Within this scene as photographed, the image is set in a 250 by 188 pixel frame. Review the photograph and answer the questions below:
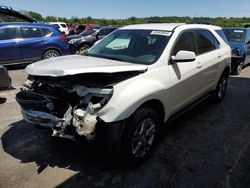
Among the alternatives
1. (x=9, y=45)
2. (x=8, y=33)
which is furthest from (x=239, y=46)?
(x=8, y=33)

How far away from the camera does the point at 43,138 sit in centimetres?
411

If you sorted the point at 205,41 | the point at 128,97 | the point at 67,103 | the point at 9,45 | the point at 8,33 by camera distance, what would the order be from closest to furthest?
the point at 128,97 → the point at 67,103 → the point at 205,41 → the point at 9,45 → the point at 8,33

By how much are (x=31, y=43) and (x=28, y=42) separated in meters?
0.11

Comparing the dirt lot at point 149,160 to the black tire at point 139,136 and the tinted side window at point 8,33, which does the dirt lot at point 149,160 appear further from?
the tinted side window at point 8,33

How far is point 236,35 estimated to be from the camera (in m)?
10.1

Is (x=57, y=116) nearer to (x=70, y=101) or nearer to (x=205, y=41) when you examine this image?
(x=70, y=101)

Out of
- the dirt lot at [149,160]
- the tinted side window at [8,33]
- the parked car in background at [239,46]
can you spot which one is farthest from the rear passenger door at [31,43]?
the parked car in background at [239,46]

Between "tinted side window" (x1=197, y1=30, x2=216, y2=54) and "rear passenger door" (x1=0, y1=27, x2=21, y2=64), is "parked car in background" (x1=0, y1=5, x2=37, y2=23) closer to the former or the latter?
"rear passenger door" (x1=0, y1=27, x2=21, y2=64)

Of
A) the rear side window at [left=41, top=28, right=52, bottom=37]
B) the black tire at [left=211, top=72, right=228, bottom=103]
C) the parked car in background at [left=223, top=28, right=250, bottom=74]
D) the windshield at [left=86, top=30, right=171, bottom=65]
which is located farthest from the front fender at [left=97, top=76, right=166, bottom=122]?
the rear side window at [left=41, top=28, right=52, bottom=37]

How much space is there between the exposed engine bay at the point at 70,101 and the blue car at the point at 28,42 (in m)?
6.93

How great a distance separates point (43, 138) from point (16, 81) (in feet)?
14.7

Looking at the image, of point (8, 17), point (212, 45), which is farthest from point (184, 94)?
point (8, 17)

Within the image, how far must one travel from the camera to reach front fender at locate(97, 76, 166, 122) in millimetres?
2814

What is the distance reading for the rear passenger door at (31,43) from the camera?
385 inches
